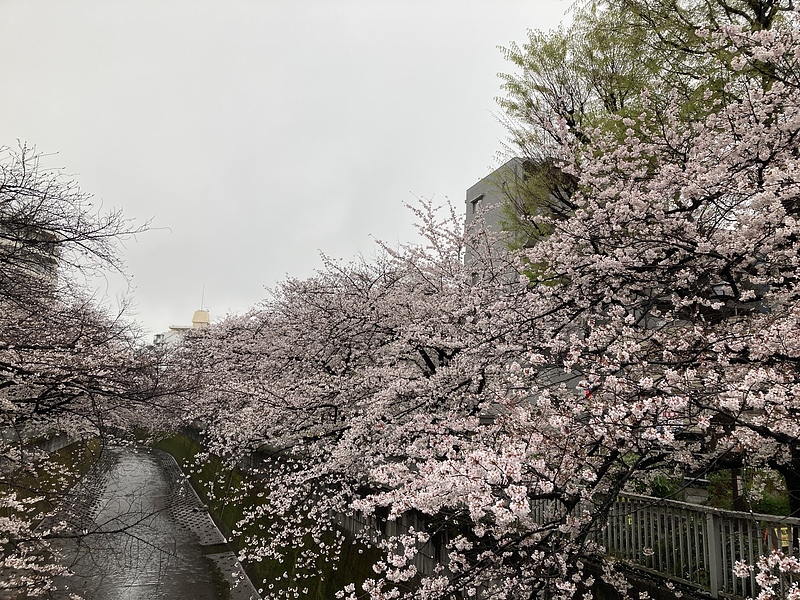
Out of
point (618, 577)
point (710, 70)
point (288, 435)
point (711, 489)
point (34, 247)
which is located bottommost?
point (618, 577)

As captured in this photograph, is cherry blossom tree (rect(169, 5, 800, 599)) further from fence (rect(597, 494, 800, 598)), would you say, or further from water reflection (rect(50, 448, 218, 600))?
water reflection (rect(50, 448, 218, 600))

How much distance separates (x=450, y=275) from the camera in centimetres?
1031

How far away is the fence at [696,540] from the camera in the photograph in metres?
4.74

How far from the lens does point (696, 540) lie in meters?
5.38

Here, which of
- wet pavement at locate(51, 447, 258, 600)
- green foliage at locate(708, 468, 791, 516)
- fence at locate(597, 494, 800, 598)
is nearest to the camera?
fence at locate(597, 494, 800, 598)

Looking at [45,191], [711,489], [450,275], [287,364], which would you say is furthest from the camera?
[287,364]

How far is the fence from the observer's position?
474cm

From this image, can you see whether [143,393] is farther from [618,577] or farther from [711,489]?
[711,489]

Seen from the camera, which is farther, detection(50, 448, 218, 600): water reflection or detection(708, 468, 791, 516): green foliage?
detection(50, 448, 218, 600): water reflection

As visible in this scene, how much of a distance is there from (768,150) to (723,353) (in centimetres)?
281

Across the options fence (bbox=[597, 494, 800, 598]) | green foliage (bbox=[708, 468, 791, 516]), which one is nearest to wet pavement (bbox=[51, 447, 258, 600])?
fence (bbox=[597, 494, 800, 598])

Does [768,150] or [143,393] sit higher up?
[768,150]

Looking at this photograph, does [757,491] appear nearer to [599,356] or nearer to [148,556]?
[599,356]

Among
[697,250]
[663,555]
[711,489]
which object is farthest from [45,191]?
[711,489]
